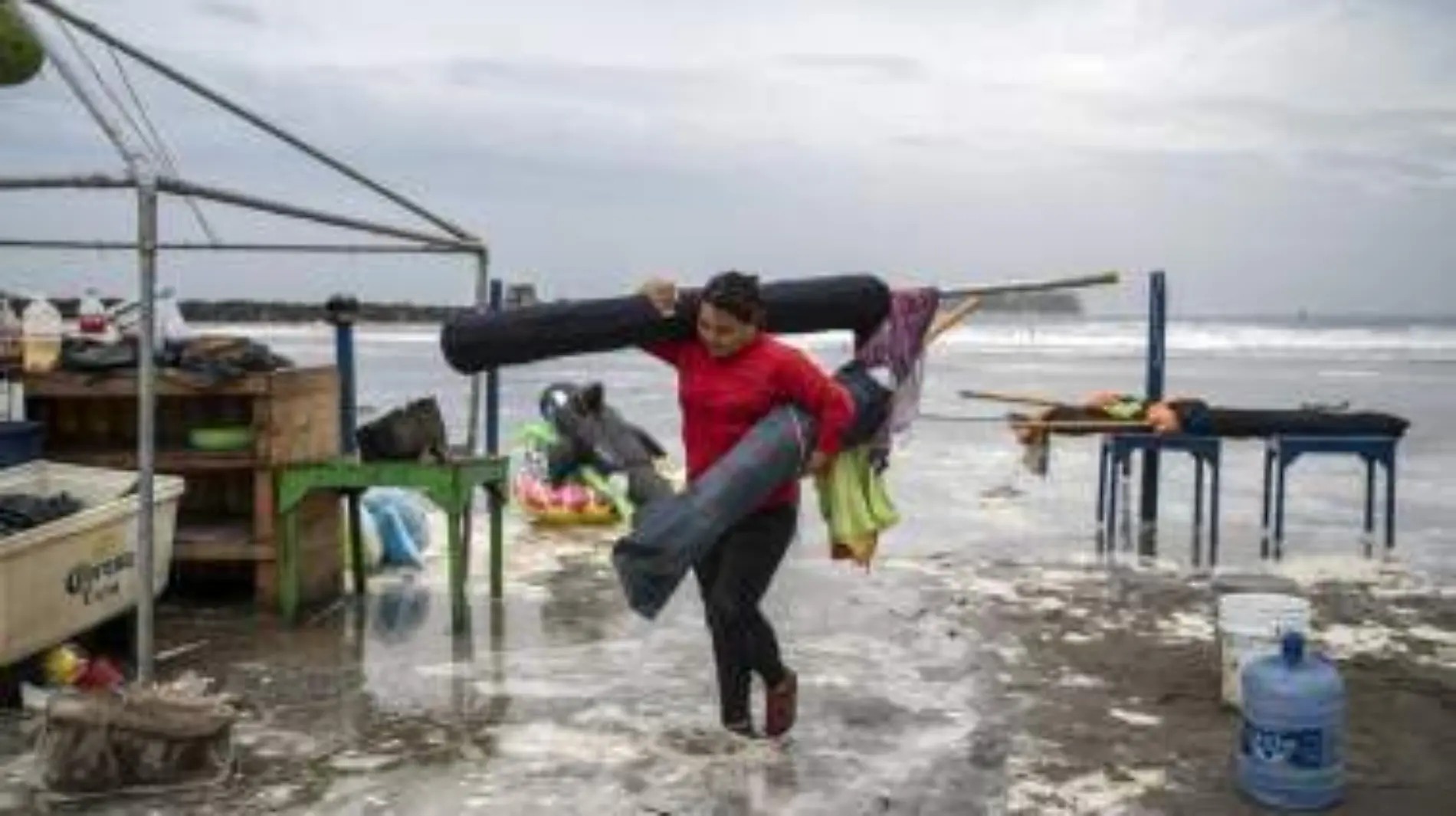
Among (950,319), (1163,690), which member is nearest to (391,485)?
(950,319)

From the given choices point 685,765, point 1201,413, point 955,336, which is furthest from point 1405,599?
point 955,336

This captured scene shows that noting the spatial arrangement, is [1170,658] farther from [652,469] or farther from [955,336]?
[955,336]

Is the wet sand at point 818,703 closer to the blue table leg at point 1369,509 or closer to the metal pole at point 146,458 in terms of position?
the metal pole at point 146,458

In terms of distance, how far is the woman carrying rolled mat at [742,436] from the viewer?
6.05 meters

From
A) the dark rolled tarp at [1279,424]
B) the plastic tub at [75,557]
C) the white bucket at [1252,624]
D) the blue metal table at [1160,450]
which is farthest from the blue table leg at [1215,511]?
the plastic tub at [75,557]

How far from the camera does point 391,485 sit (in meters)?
8.07

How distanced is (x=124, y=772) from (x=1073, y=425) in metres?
7.71

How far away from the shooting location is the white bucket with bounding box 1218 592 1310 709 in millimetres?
6379

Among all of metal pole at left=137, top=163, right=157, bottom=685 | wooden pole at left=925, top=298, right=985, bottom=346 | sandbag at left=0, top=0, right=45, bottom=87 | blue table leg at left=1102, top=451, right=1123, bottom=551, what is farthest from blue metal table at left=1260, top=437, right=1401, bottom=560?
sandbag at left=0, top=0, right=45, bottom=87

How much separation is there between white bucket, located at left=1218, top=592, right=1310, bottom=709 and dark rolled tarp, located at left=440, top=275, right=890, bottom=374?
188cm

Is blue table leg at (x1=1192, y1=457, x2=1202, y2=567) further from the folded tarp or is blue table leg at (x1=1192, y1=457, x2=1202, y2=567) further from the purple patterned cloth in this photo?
the folded tarp

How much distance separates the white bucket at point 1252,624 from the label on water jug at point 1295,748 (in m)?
0.85

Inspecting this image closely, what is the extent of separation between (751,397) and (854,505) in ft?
2.81

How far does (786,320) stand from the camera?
667 centimetres
